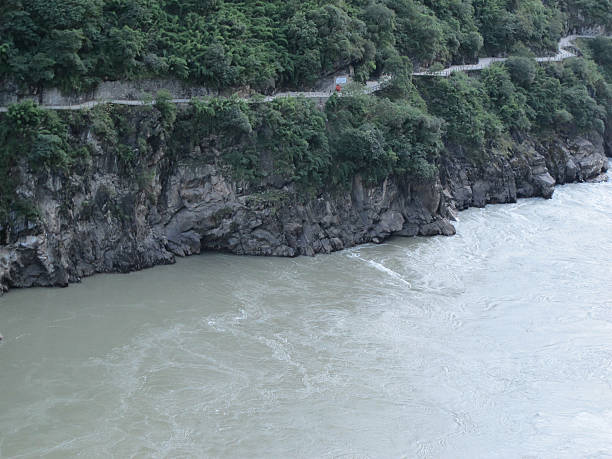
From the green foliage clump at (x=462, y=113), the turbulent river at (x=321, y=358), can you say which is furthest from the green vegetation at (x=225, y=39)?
the turbulent river at (x=321, y=358)

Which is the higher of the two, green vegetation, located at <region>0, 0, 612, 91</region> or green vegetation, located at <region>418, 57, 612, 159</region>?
green vegetation, located at <region>0, 0, 612, 91</region>

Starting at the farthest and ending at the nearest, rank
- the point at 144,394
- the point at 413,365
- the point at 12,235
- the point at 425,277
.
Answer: the point at 425,277, the point at 12,235, the point at 413,365, the point at 144,394

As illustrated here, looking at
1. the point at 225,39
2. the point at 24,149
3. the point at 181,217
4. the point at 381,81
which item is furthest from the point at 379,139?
the point at 24,149

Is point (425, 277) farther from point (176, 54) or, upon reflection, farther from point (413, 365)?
point (176, 54)

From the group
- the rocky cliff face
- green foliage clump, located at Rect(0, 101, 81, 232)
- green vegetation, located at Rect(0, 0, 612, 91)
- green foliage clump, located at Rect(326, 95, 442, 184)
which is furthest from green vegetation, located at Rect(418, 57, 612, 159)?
green foliage clump, located at Rect(0, 101, 81, 232)

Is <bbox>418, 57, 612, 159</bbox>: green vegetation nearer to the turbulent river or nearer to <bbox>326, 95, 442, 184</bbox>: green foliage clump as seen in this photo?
<bbox>326, 95, 442, 184</bbox>: green foliage clump

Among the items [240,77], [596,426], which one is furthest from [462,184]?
[596,426]
